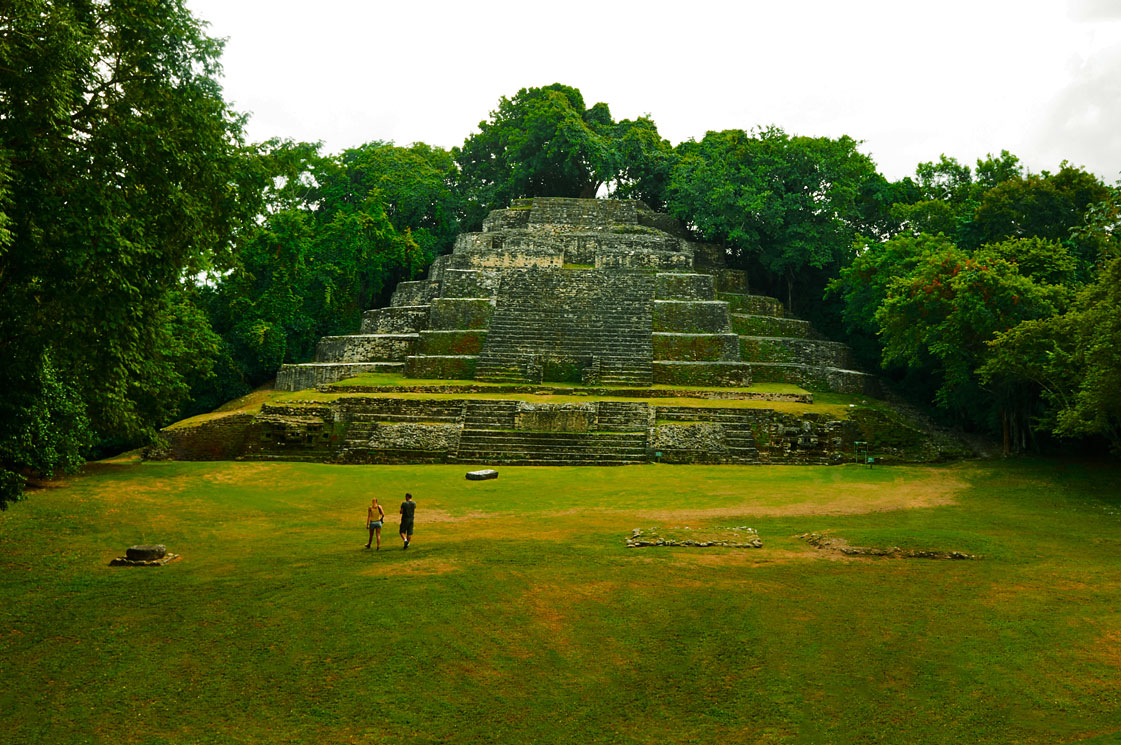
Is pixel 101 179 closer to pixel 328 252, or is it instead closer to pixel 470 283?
pixel 470 283

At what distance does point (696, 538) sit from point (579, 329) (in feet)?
45.6

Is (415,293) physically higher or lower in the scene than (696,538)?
higher

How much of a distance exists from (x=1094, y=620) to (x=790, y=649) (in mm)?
3088

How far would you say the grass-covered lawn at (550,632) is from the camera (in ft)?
18.9

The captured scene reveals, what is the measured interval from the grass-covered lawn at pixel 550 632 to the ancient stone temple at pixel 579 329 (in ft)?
33.6

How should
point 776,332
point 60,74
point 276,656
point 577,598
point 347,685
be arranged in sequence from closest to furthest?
point 347,685 < point 276,656 < point 60,74 < point 577,598 < point 776,332

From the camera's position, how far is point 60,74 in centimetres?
712

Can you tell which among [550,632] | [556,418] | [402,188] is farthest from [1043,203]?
[402,188]

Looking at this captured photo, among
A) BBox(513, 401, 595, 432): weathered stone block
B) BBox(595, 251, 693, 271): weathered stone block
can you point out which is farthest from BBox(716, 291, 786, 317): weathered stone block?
BBox(513, 401, 595, 432): weathered stone block

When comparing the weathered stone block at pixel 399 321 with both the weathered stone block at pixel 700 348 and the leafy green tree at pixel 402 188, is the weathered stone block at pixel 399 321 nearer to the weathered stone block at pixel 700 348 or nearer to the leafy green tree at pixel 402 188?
the leafy green tree at pixel 402 188

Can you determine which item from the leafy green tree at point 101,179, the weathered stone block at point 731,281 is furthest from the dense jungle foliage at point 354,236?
the weathered stone block at point 731,281

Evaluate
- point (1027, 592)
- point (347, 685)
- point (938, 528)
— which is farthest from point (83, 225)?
point (938, 528)

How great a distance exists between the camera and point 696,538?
1016 centimetres

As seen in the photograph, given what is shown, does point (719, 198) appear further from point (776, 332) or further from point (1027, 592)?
point (1027, 592)
